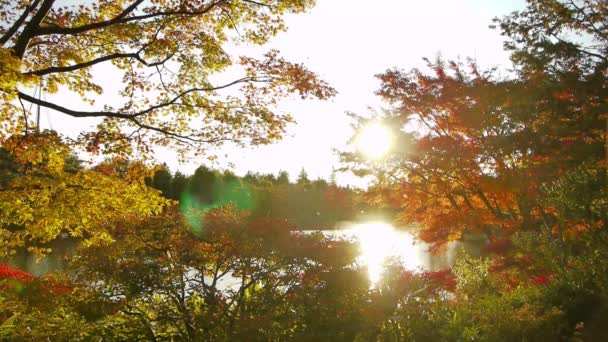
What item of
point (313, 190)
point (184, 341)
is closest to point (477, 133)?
point (184, 341)

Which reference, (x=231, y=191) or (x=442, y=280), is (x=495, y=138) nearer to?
(x=442, y=280)

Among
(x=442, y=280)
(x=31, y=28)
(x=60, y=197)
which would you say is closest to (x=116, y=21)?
(x=31, y=28)

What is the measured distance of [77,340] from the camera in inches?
186

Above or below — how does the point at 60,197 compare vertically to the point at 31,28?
below

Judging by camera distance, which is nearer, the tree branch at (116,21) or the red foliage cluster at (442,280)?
the tree branch at (116,21)

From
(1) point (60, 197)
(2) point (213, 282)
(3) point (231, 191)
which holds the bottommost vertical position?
(2) point (213, 282)

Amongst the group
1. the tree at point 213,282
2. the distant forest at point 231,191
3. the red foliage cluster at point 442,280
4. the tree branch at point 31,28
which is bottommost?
the red foliage cluster at point 442,280

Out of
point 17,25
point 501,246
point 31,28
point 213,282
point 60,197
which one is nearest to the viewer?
point 213,282

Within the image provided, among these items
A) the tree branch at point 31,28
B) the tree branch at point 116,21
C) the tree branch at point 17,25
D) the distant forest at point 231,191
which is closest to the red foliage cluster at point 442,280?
the tree branch at point 116,21

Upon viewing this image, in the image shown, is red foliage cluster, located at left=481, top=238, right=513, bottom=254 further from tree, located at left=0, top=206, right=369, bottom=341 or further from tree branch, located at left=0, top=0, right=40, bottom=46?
tree branch, located at left=0, top=0, right=40, bottom=46

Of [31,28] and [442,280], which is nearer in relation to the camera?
[31,28]

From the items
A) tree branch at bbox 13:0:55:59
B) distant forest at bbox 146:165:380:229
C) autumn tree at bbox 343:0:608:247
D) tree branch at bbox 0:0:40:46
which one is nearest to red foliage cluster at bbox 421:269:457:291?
autumn tree at bbox 343:0:608:247

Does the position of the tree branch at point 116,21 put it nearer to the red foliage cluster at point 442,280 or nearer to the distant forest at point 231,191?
the red foliage cluster at point 442,280

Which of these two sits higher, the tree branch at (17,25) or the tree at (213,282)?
the tree branch at (17,25)
